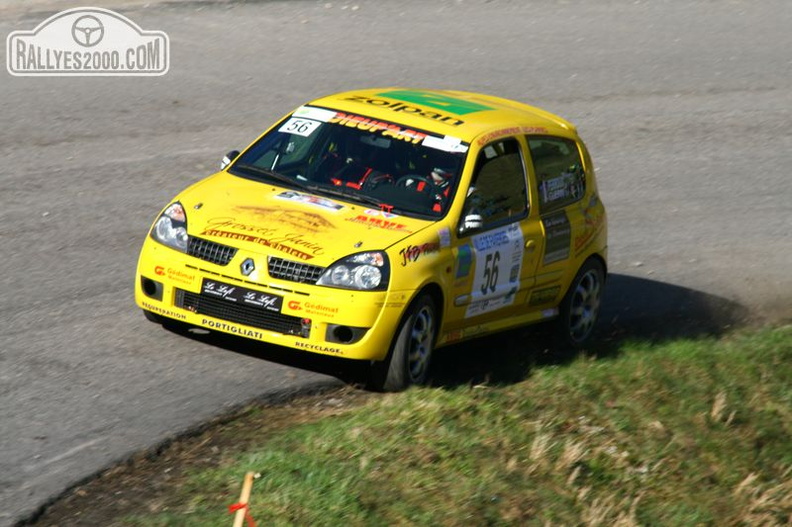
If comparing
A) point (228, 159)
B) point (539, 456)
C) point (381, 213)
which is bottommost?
point (539, 456)

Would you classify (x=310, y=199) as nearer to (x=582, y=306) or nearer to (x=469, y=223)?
(x=469, y=223)

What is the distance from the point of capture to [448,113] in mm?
10289

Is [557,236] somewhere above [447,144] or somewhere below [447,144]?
below

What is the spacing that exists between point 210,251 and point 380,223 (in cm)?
109

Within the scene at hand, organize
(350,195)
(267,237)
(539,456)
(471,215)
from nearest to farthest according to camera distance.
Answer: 1. (539,456)
2. (267,237)
3. (471,215)
4. (350,195)

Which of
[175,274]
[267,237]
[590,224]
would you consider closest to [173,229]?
[175,274]

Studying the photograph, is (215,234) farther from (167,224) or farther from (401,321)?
(401,321)

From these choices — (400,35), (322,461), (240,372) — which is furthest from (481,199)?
(400,35)

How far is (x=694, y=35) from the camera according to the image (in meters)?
21.0

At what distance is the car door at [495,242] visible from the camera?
938cm

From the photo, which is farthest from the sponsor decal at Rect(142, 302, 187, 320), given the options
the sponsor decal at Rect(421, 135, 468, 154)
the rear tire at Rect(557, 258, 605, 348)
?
the rear tire at Rect(557, 258, 605, 348)

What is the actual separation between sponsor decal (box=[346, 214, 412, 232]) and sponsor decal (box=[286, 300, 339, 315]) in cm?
74

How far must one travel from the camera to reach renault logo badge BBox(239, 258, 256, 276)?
8719 millimetres

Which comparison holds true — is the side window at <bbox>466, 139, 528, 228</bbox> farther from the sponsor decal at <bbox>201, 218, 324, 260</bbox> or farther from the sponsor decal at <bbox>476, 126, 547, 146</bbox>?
the sponsor decal at <bbox>201, 218, 324, 260</bbox>
